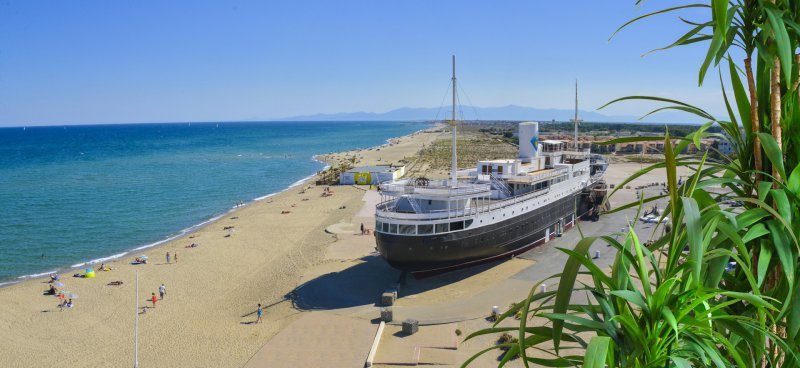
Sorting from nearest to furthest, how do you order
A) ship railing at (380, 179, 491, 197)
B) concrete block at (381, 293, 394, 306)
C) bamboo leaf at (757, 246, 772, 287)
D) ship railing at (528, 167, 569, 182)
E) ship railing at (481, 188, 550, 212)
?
1. bamboo leaf at (757, 246, 772, 287)
2. concrete block at (381, 293, 394, 306)
3. ship railing at (380, 179, 491, 197)
4. ship railing at (481, 188, 550, 212)
5. ship railing at (528, 167, 569, 182)

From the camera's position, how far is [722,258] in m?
3.72

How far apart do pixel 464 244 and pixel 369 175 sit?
4825 centimetres

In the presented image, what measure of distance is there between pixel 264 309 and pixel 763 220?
94.9 ft

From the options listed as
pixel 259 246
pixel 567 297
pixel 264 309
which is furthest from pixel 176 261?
pixel 567 297

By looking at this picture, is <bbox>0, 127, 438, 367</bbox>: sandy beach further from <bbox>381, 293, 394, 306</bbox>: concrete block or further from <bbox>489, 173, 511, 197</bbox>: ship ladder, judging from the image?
<bbox>489, 173, 511, 197</bbox>: ship ladder

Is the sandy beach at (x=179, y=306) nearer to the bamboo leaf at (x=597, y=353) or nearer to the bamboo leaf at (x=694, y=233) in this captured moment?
the bamboo leaf at (x=597, y=353)

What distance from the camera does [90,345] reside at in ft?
86.9

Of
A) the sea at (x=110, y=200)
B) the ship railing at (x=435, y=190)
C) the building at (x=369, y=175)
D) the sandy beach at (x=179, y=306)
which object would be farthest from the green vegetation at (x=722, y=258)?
the building at (x=369, y=175)

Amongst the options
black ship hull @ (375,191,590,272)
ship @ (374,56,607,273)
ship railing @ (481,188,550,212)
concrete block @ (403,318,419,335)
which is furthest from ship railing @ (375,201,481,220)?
concrete block @ (403,318,419,335)

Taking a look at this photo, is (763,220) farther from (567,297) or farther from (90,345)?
(90,345)

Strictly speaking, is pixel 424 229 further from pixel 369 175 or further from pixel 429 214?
pixel 369 175

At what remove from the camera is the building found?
78062 mm

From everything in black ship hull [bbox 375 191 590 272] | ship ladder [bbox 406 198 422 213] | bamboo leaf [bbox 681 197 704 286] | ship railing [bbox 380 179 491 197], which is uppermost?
bamboo leaf [bbox 681 197 704 286]

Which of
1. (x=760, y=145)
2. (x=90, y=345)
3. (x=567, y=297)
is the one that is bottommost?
(x=90, y=345)
